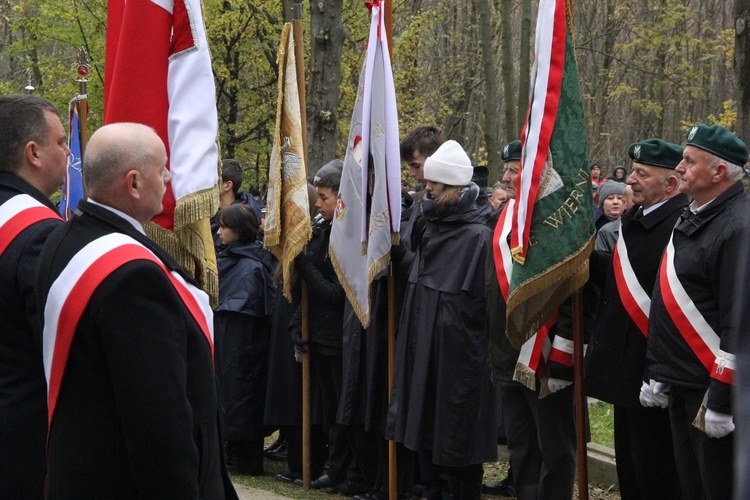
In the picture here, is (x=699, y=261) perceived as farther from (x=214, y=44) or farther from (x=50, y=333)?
(x=214, y=44)

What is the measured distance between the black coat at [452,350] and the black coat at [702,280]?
58.1 inches

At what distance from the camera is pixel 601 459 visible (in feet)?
22.7

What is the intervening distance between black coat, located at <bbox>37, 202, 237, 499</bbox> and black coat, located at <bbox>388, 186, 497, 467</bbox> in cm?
326

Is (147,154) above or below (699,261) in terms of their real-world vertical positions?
above

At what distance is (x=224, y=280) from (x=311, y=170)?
311 centimetres

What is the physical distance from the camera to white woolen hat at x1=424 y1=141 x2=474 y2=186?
595 cm

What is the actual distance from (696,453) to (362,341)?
8.76ft

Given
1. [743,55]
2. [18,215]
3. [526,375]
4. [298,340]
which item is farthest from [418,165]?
[18,215]

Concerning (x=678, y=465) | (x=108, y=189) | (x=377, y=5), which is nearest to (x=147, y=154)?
(x=108, y=189)

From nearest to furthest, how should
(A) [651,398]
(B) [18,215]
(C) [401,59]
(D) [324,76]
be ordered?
(B) [18,215]
(A) [651,398]
(D) [324,76]
(C) [401,59]

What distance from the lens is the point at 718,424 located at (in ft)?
13.9

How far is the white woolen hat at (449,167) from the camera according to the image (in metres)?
5.95

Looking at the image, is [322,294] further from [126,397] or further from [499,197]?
[126,397]

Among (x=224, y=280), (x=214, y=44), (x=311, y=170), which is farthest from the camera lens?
(x=214, y=44)
